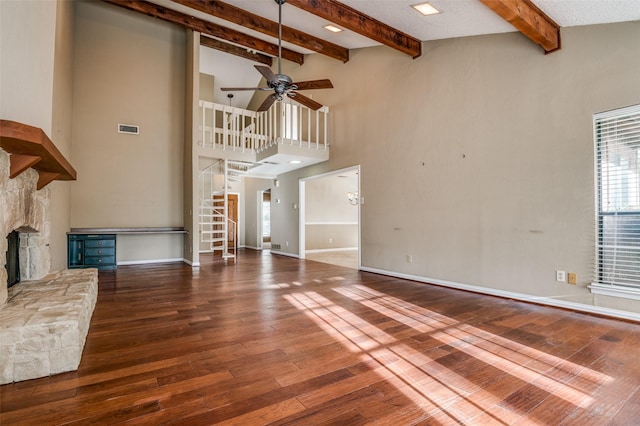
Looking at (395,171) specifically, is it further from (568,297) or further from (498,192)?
(568,297)

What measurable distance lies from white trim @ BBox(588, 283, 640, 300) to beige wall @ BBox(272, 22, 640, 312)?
0.07 m

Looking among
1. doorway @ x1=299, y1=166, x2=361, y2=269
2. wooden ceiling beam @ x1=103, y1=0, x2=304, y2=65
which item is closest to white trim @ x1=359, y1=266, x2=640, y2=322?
doorway @ x1=299, y1=166, x2=361, y2=269

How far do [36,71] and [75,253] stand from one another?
419cm

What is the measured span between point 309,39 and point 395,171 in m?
3.14

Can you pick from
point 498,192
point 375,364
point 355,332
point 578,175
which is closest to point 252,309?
point 355,332

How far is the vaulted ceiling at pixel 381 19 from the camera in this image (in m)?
3.28

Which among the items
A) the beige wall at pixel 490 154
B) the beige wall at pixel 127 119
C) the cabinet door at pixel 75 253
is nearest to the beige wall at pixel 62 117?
the cabinet door at pixel 75 253

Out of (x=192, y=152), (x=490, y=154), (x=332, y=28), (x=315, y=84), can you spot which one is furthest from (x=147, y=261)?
(x=490, y=154)

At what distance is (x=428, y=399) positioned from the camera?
73.5 inches

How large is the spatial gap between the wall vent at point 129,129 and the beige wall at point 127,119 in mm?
70

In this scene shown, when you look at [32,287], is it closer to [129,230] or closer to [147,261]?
[129,230]

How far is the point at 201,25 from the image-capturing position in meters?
6.77

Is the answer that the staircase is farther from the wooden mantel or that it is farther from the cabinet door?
the wooden mantel

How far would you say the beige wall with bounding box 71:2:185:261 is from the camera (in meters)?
6.70
